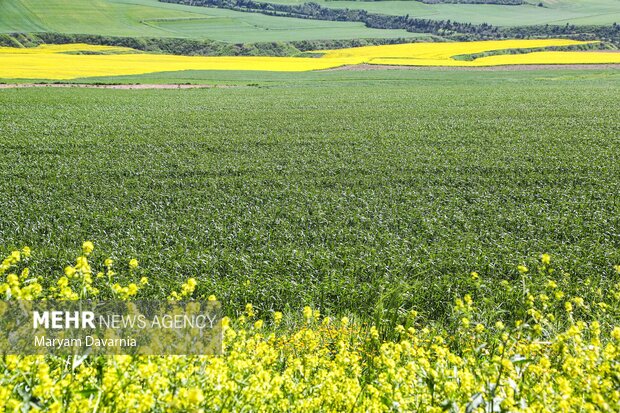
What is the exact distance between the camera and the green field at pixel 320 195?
1105 cm

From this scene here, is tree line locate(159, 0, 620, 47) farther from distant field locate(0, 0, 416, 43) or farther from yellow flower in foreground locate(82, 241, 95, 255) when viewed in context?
yellow flower in foreground locate(82, 241, 95, 255)

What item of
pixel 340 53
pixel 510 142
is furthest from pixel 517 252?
pixel 340 53

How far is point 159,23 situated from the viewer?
361ft

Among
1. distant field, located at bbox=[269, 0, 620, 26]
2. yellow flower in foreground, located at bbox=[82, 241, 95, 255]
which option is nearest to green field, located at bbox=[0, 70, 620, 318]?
yellow flower in foreground, located at bbox=[82, 241, 95, 255]

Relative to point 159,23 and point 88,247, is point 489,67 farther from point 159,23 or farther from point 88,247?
point 159,23

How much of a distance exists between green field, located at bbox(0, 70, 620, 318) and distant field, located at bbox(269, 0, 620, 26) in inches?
3924

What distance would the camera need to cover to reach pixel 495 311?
9.40 m

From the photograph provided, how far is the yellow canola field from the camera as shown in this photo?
57.1m

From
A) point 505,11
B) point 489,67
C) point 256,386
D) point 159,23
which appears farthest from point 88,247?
point 505,11

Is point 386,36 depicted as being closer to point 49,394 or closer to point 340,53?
point 340,53

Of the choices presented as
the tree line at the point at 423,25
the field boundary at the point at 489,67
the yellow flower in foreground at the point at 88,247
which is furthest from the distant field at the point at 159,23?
the yellow flower in foreground at the point at 88,247

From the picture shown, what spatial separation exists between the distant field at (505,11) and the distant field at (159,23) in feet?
53.5

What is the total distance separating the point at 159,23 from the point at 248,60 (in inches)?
1758

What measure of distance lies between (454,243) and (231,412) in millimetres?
8955
